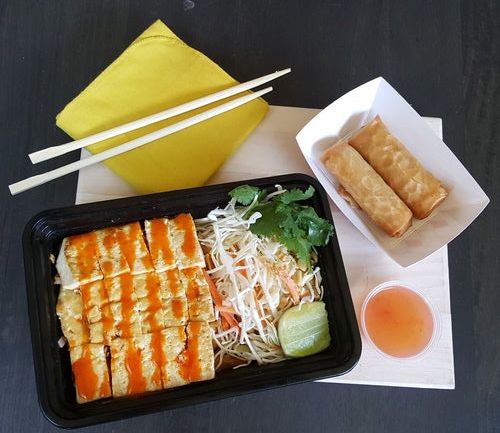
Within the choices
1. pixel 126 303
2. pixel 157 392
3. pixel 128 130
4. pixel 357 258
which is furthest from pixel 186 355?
pixel 128 130

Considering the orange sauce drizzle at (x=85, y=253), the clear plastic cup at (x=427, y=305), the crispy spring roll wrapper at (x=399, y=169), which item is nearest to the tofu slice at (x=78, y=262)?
the orange sauce drizzle at (x=85, y=253)

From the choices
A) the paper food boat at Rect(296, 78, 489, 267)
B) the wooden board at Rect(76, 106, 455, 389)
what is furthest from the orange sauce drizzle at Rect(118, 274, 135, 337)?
the paper food boat at Rect(296, 78, 489, 267)

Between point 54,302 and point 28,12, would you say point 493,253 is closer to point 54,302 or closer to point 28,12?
point 54,302

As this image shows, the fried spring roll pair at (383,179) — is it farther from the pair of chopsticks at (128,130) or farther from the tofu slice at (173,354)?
the tofu slice at (173,354)

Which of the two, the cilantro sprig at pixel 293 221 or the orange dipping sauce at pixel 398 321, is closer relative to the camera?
the cilantro sprig at pixel 293 221

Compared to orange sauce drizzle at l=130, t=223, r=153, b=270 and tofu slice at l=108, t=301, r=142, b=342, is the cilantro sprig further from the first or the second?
tofu slice at l=108, t=301, r=142, b=342

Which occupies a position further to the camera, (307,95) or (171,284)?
(307,95)

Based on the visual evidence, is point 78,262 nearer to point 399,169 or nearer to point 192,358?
point 192,358

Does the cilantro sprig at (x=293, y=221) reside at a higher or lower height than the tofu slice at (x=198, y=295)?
higher
